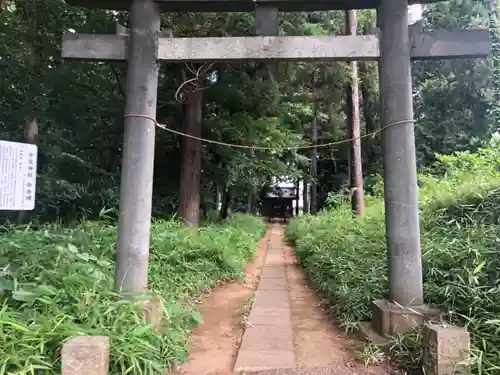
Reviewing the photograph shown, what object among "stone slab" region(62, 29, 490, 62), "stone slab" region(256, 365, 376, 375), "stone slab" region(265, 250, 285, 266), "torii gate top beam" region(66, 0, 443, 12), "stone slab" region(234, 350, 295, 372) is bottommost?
"stone slab" region(256, 365, 376, 375)

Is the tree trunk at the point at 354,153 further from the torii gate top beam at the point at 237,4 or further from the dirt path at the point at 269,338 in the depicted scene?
the torii gate top beam at the point at 237,4

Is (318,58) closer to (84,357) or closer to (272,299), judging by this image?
A: (84,357)

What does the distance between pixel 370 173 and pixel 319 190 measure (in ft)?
28.0

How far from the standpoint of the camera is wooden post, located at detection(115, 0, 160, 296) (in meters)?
3.81

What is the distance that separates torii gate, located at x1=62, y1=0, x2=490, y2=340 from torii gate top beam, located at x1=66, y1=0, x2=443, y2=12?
2.2 inches

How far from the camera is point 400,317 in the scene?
3.64m

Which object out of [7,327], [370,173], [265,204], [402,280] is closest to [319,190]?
[370,173]

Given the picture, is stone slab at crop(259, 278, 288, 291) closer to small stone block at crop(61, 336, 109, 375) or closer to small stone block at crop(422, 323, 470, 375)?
small stone block at crop(422, 323, 470, 375)

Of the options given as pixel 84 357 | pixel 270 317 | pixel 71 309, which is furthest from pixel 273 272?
pixel 84 357

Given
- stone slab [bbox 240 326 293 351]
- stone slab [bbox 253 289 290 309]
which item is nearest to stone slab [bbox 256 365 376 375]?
stone slab [bbox 240 326 293 351]

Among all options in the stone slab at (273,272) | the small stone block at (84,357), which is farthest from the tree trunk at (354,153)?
the small stone block at (84,357)

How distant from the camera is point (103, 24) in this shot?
829 centimetres

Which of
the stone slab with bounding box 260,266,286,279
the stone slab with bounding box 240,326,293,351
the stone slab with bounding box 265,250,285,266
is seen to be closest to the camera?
the stone slab with bounding box 240,326,293,351

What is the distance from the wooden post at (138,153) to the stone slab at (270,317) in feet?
4.94
